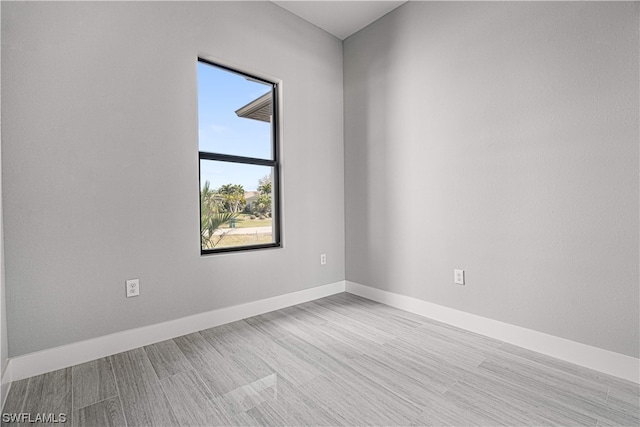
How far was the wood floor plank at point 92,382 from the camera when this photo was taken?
4.83 feet

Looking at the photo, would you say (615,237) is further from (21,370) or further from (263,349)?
(21,370)

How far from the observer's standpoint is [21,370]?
163 centimetres

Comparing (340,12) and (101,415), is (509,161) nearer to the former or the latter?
(340,12)

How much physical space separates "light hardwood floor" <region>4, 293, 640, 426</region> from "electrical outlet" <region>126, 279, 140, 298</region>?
35 centimetres

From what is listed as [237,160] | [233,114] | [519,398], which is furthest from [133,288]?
[519,398]

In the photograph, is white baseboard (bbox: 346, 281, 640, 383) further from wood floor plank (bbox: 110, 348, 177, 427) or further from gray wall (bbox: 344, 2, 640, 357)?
wood floor plank (bbox: 110, 348, 177, 427)

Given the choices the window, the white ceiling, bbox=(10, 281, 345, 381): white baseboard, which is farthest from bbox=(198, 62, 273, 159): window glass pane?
bbox=(10, 281, 345, 381): white baseboard

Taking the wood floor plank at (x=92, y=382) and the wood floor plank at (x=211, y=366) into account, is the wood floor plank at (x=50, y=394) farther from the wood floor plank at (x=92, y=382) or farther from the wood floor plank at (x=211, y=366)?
the wood floor plank at (x=211, y=366)

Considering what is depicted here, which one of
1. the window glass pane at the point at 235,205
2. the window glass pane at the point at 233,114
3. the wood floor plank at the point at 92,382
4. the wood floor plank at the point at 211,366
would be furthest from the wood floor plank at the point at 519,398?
the window glass pane at the point at 233,114

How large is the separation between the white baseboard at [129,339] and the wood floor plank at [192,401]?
505 millimetres

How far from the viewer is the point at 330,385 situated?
1.58m

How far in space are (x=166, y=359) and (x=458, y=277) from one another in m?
2.05
